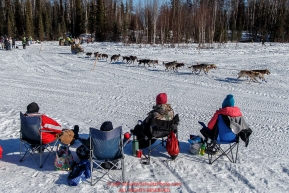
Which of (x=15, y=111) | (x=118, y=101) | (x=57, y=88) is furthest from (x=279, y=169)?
(x=57, y=88)

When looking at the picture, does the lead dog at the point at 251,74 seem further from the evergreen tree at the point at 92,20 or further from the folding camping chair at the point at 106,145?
the evergreen tree at the point at 92,20

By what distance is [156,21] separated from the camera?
113 feet

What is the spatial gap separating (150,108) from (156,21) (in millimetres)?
27796

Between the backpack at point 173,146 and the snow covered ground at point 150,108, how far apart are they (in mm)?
136

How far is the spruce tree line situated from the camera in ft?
109

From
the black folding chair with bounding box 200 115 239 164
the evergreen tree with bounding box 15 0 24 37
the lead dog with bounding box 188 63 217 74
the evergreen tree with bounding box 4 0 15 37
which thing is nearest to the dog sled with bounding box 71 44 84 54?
the lead dog with bounding box 188 63 217 74

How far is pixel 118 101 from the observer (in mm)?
9164

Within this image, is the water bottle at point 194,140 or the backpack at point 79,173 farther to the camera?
the water bottle at point 194,140

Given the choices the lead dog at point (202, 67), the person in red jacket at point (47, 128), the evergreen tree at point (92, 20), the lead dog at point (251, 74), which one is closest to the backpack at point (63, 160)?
the person in red jacket at point (47, 128)

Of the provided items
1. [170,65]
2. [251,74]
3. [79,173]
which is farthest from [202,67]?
[79,173]

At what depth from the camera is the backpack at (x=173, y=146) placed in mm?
4629

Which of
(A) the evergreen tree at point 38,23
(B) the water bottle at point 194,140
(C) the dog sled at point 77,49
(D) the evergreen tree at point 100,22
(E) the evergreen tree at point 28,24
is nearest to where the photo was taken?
(B) the water bottle at point 194,140

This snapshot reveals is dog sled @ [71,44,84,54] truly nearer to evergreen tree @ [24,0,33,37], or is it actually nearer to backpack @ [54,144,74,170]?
backpack @ [54,144,74,170]

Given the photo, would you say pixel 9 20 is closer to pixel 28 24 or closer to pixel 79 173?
pixel 28 24
